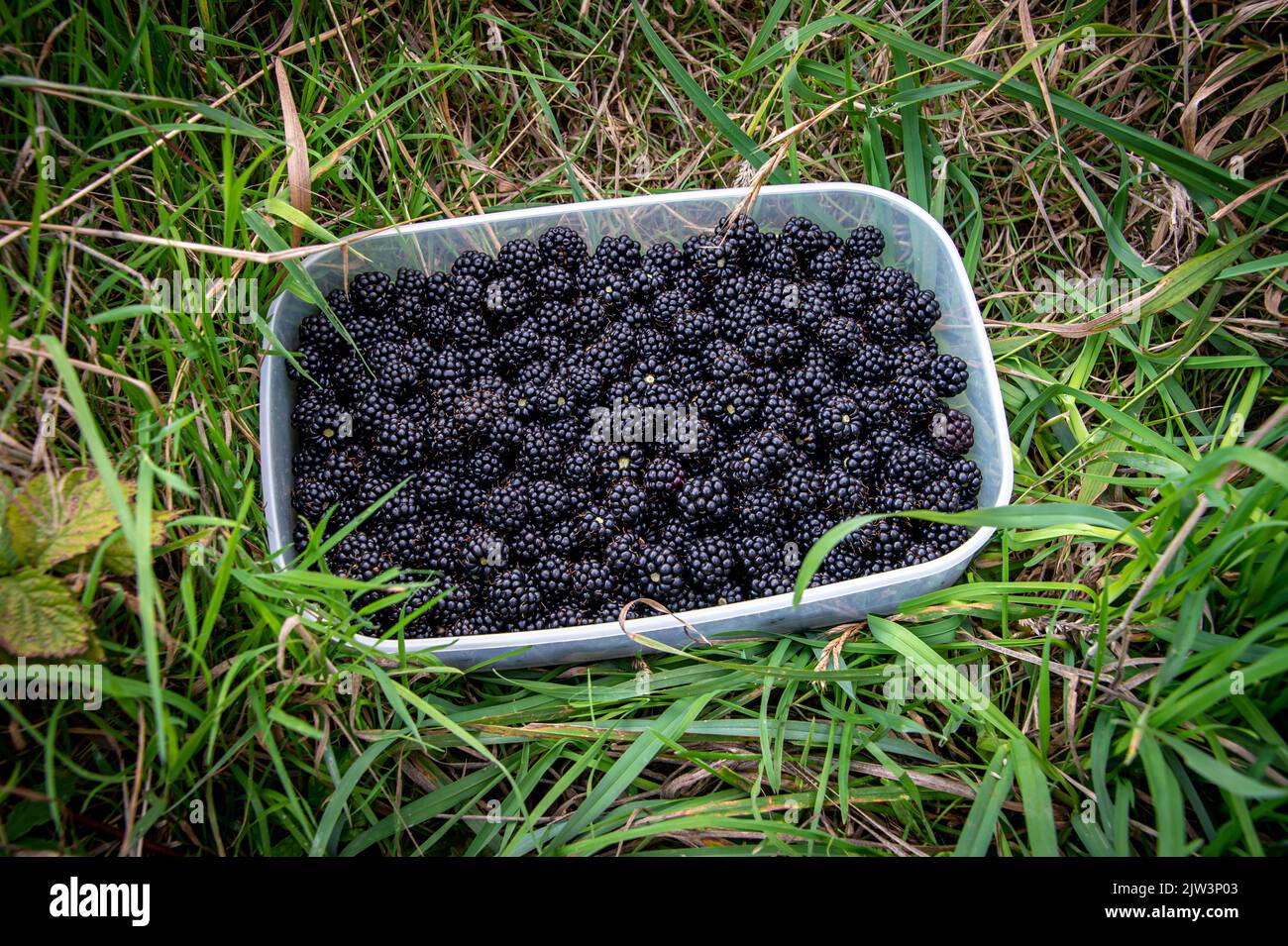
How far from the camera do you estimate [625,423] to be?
1908mm

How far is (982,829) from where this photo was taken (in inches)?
62.1

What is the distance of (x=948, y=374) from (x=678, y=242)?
0.83m

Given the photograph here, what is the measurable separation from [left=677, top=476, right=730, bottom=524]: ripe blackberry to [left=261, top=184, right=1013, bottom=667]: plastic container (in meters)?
0.22

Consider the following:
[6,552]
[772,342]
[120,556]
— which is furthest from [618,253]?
[6,552]

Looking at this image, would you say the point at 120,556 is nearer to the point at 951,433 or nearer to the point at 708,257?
the point at 708,257

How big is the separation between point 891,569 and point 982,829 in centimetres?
56

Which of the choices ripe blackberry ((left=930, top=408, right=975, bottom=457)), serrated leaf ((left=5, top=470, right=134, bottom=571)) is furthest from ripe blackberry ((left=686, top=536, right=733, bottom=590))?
serrated leaf ((left=5, top=470, right=134, bottom=571))

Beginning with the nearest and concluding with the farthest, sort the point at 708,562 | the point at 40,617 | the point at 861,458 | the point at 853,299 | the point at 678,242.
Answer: the point at 40,617 → the point at 708,562 → the point at 861,458 → the point at 853,299 → the point at 678,242

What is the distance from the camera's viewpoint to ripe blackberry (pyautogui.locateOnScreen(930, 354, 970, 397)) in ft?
6.41

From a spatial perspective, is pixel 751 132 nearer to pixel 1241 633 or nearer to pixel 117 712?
pixel 1241 633

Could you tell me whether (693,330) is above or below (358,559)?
above

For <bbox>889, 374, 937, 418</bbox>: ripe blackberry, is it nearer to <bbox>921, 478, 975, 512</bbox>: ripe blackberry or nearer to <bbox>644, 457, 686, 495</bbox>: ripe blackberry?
<bbox>921, 478, 975, 512</bbox>: ripe blackberry

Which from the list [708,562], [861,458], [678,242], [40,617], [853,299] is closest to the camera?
[40,617]
